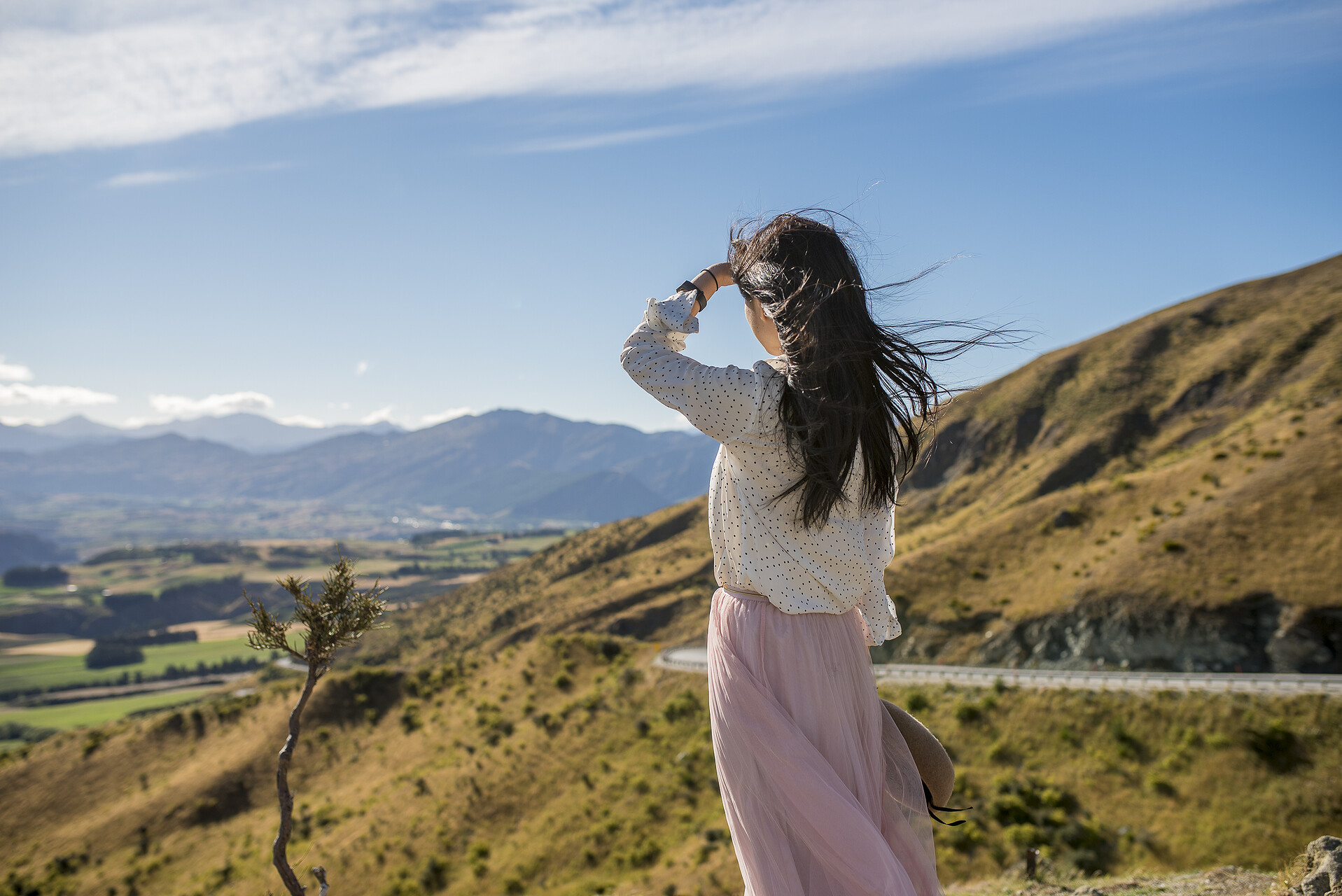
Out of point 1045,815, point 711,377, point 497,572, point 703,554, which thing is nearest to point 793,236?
point 711,377

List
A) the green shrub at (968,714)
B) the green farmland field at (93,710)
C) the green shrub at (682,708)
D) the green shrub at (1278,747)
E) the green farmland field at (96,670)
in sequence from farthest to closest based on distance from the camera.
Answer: the green farmland field at (96,670), the green farmland field at (93,710), the green shrub at (682,708), the green shrub at (968,714), the green shrub at (1278,747)

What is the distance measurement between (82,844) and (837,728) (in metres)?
34.0

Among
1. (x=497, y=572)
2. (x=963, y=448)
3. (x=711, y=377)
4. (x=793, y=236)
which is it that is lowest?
(x=497, y=572)

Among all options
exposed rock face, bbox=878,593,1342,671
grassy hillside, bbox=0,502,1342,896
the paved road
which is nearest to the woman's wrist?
grassy hillside, bbox=0,502,1342,896

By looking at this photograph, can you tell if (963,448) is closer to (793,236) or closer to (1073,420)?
(1073,420)

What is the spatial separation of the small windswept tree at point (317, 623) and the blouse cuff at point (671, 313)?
3956 millimetres

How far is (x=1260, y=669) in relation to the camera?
23062 mm

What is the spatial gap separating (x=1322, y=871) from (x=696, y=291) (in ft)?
18.8

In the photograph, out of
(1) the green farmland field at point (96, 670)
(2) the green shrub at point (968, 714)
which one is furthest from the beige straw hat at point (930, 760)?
(1) the green farmland field at point (96, 670)

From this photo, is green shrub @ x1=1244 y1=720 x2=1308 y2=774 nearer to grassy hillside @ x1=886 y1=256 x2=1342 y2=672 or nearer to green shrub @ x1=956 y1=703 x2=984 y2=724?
grassy hillside @ x1=886 y1=256 x2=1342 y2=672

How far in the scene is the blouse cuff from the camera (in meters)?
2.85

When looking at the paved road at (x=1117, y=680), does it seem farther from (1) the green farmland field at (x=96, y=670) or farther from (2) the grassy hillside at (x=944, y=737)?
(1) the green farmland field at (x=96, y=670)

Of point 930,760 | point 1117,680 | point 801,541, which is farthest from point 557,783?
point 801,541

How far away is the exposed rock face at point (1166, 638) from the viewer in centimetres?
2286
